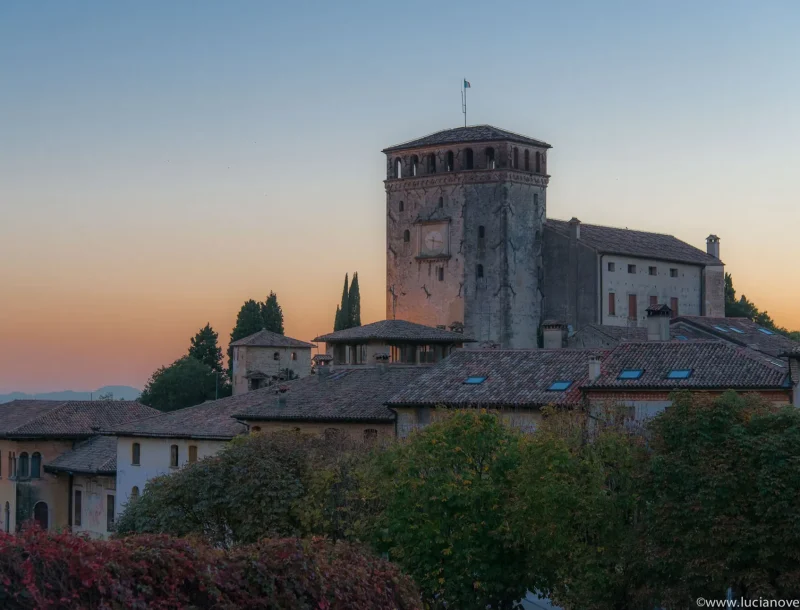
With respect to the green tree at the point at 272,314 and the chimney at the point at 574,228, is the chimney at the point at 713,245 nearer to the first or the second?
the chimney at the point at 574,228

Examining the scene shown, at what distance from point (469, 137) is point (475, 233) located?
5.30m

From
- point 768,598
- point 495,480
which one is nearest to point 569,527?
point 495,480

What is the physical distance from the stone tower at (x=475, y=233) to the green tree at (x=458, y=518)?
38.3 m

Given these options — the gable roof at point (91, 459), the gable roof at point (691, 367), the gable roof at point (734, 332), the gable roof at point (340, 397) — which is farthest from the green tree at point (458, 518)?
the gable roof at point (734, 332)

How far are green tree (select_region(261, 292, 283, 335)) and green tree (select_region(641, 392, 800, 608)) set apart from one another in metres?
74.4

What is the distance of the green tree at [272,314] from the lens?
100625 millimetres

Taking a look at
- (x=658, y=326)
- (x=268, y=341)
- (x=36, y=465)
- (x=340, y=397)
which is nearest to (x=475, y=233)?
(x=268, y=341)

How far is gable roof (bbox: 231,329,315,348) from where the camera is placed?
83.5 meters

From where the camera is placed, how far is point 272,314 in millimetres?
101250

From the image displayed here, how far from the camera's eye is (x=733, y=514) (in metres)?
25.9

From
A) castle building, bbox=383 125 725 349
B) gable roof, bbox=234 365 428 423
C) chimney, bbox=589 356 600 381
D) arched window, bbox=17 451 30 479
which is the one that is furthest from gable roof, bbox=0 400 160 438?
chimney, bbox=589 356 600 381

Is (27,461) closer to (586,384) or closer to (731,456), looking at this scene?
(586,384)

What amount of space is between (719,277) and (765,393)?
4136cm

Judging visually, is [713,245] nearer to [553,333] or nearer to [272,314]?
[553,333]
